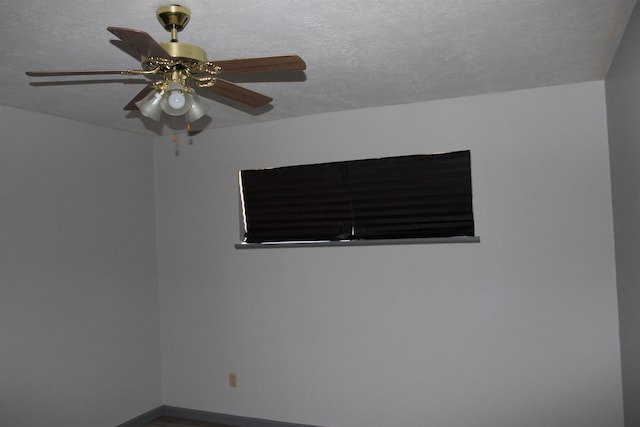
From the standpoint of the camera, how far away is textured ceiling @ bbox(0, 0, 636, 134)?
2.23m

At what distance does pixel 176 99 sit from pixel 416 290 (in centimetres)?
245

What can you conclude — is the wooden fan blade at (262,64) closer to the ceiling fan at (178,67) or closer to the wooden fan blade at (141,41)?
the ceiling fan at (178,67)

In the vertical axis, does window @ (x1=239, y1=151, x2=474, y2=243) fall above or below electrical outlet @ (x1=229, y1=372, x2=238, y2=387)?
above

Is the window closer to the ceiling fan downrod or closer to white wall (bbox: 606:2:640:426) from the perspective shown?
white wall (bbox: 606:2:640:426)

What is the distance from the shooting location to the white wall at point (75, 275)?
3666mm

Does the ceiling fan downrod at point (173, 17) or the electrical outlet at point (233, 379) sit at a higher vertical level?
the ceiling fan downrod at point (173, 17)

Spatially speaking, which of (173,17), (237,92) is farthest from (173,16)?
(237,92)

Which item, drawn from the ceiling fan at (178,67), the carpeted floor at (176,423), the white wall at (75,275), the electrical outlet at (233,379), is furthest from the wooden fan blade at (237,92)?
the carpeted floor at (176,423)

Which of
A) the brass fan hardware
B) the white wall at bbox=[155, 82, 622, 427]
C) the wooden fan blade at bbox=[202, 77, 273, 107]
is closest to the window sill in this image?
the white wall at bbox=[155, 82, 622, 427]

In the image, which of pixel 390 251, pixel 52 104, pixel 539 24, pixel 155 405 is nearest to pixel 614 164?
pixel 539 24

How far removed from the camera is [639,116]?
2424mm

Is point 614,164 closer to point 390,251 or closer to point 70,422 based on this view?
point 390,251

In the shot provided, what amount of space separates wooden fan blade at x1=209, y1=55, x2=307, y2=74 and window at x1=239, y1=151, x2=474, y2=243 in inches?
80.9

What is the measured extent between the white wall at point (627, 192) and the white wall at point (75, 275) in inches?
138
